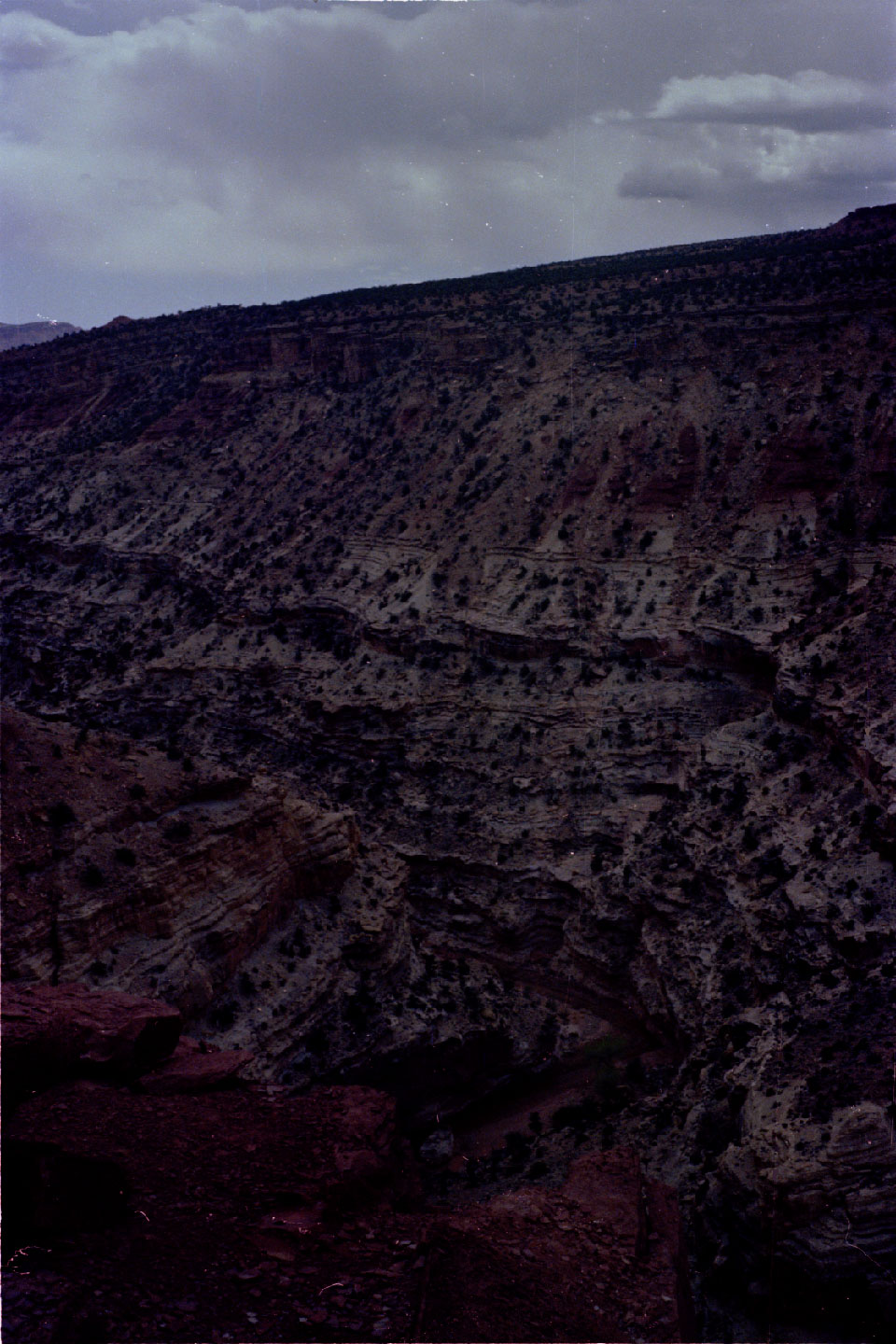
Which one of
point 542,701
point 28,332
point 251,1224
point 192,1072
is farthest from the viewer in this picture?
point 28,332

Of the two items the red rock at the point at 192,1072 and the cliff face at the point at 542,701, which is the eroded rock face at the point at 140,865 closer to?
the cliff face at the point at 542,701

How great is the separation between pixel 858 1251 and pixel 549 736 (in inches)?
788

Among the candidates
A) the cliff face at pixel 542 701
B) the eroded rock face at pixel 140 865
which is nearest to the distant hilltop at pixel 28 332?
the cliff face at pixel 542 701

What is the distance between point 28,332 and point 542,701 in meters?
181

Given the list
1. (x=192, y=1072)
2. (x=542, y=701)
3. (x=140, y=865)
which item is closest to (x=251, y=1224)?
(x=192, y=1072)

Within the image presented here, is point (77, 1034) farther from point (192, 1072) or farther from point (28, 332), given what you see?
point (28, 332)

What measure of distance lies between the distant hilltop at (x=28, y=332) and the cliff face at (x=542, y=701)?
433ft

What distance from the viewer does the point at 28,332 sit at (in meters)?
185

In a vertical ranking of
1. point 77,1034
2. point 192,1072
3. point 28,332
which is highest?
point 28,332

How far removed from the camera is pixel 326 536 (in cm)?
4609

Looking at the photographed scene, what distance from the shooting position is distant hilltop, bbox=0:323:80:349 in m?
176

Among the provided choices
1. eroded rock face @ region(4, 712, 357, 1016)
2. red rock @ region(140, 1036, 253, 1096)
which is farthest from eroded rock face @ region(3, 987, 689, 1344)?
eroded rock face @ region(4, 712, 357, 1016)

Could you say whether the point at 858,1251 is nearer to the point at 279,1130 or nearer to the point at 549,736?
the point at 279,1130

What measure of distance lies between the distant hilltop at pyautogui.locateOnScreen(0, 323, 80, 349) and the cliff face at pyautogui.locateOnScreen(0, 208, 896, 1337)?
132m
